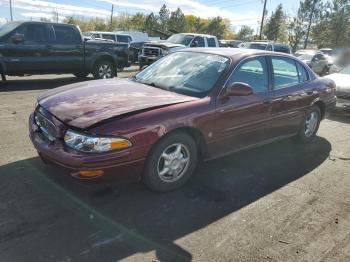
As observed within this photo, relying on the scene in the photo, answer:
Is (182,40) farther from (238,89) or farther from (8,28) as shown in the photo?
(238,89)

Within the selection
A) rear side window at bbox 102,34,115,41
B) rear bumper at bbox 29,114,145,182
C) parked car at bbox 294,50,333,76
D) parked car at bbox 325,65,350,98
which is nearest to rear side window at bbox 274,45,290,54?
parked car at bbox 294,50,333,76

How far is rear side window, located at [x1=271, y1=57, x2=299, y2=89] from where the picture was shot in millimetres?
5234

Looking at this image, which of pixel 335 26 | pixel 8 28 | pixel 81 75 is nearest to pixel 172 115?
pixel 8 28

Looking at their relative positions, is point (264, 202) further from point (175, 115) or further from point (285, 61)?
point (285, 61)

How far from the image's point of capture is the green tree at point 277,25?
63.1 metres

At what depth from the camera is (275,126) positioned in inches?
206

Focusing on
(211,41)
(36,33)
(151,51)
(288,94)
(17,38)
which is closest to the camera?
(288,94)

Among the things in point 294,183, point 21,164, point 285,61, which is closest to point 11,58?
point 21,164

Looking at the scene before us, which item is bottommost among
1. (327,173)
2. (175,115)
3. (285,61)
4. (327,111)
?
(327,173)

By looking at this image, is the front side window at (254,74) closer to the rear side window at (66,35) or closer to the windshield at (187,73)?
the windshield at (187,73)

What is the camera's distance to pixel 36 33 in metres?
10.8

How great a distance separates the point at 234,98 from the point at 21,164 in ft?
9.20

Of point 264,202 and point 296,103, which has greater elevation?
point 296,103

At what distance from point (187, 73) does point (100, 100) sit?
1282 mm
